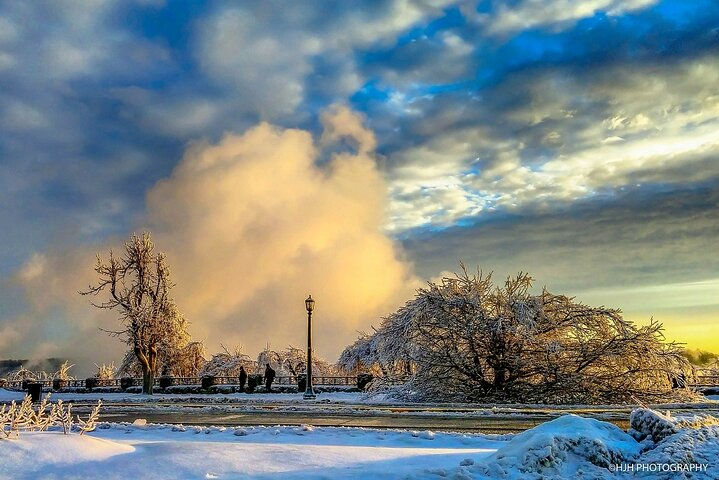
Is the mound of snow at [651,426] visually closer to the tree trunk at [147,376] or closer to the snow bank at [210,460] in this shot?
the snow bank at [210,460]

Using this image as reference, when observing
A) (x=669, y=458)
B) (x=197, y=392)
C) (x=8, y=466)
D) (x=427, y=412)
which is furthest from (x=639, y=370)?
(x=197, y=392)

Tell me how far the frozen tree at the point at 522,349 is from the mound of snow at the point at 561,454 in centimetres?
1682

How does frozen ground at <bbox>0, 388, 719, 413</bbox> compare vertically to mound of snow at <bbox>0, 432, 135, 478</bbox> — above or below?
below

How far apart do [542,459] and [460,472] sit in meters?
1.13

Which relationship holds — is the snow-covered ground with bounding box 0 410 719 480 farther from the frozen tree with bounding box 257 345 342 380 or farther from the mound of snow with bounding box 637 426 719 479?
the frozen tree with bounding box 257 345 342 380

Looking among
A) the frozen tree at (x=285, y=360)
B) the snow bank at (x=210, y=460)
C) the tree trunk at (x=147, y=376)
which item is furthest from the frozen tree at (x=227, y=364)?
the snow bank at (x=210, y=460)

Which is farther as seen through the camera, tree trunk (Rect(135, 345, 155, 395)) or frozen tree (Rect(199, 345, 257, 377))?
frozen tree (Rect(199, 345, 257, 377))

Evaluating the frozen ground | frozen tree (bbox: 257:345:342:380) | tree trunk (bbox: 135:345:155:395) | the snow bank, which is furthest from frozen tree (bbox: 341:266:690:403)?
frozen tree (bbox: 257:345:342:380)

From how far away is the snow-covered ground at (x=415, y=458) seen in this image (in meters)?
6.91

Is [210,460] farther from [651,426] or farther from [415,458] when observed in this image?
[651,426]

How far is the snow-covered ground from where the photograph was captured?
6.91 metres

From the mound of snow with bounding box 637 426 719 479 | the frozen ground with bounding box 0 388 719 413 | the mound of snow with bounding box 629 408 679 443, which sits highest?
the mound of snow with bounding box 629 408 679 443

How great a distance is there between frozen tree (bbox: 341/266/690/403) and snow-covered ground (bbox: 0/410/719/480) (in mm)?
16548

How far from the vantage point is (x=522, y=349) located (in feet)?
82.8
